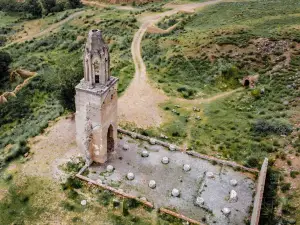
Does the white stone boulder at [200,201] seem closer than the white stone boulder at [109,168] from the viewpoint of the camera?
Yes

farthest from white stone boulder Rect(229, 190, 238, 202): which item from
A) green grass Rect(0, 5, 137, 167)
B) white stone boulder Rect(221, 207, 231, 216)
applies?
green grass Rect(0, 5, 137, 167)

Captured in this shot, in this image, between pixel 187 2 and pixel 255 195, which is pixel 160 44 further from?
pixel 255 195

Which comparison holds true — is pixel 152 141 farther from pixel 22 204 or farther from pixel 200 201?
pixel 22 204

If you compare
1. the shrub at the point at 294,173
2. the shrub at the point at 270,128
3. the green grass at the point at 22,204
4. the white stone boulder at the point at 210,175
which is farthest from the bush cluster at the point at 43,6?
the shrub at the point at 294,173

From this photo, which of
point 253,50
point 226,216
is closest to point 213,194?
point 226,216

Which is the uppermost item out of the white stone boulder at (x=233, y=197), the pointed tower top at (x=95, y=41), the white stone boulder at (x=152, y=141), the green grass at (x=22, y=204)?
the pointed tower top at (x=95, y=41)

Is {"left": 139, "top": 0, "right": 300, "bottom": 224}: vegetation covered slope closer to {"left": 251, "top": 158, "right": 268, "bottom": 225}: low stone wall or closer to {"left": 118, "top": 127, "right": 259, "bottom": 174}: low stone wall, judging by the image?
{"left": 118, "top": 127, "right": 259, "bottom": 174}: low stone wall

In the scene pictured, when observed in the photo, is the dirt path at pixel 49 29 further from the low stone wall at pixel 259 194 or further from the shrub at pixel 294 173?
the shrub at pixel 294 173
